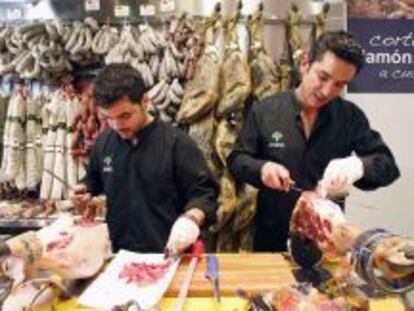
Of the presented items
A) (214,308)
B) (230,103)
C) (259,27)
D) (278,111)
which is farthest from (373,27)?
(214,308)

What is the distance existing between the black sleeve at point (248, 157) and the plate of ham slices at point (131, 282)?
529 mm

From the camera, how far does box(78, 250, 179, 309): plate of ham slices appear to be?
59.0 inches

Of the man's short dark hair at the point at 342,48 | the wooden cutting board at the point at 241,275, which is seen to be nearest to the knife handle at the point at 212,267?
the wooden cutting board at the point at 241,275

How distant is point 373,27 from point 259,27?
2.48 ft

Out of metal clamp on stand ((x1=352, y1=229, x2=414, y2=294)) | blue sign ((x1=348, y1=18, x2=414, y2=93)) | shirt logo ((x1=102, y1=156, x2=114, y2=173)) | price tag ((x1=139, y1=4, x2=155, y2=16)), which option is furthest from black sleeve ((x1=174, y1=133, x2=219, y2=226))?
blue sign ((x1=348, y1=18, x2=414, y2=93))

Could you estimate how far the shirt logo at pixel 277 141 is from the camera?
2.25 meters

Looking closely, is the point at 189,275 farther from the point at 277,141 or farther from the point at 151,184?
the point at 277,141

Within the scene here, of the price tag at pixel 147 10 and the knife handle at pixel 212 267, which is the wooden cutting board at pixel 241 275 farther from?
the price tag at pixel 147 10

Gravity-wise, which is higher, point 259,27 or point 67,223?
point 259,27

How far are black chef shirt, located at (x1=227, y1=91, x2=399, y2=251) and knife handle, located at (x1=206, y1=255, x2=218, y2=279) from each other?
459 millimetres

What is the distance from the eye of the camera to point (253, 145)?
231 centimetres

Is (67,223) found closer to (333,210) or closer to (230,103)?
(333,210)

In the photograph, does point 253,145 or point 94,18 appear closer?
point 253,145

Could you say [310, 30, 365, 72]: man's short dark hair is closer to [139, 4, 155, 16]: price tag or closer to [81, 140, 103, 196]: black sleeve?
[81, 140, 103, 196]: black sleeve
